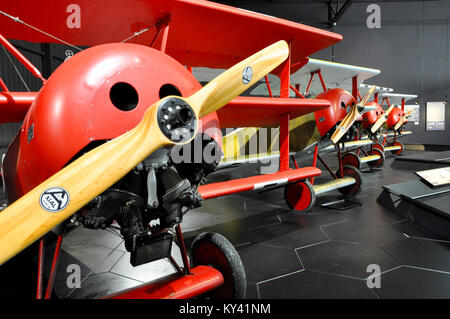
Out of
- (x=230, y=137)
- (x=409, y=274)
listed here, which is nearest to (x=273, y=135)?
(x=230, y=137)

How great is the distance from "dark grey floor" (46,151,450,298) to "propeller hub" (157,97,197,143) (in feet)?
4.38

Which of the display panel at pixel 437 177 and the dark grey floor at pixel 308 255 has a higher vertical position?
the display panel at pixel 437 177

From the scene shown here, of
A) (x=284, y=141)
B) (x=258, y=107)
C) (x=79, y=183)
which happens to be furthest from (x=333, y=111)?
(x=79, y=183)

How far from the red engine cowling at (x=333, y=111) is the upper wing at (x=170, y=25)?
4.25ft

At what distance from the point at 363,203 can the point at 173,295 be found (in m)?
3.54

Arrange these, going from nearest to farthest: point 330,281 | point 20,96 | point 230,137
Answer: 1. point 20,96
2. point 330,281
3. point 230,137

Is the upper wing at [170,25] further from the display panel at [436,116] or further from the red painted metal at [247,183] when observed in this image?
the display panel at [436,116]

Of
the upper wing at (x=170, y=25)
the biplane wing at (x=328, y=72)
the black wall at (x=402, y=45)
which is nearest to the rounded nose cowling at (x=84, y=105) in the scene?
the upper wing at (x=170, y=25)

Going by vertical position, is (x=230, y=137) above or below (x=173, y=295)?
above

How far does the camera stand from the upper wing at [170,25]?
1.80 meters

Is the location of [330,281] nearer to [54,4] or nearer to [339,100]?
[54,4]

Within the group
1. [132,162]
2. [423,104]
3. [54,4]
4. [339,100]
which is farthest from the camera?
[423,104]

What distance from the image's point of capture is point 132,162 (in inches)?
34.6

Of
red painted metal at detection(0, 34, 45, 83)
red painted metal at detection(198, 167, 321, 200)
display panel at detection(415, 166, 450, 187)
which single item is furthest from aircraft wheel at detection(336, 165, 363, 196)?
red painted metal at detection(0, 34, 45, 83)
